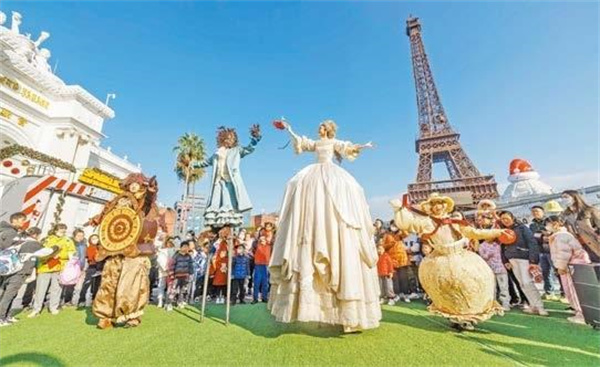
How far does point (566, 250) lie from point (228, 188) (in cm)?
545

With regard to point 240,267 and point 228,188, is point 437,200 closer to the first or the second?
point 228,188

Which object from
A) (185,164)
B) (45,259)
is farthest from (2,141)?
(185,164)

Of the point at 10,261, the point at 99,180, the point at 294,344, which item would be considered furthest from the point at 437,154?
the point at 10,261

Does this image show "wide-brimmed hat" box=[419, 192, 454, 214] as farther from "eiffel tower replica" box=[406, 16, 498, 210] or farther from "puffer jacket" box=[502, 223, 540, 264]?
"eiffel tower replica" box=[406, 16, 498, 210]

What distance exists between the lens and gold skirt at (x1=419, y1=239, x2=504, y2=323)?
291 cm

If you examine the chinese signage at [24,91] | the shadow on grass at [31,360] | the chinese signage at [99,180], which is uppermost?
the chinese signage at [24,91]

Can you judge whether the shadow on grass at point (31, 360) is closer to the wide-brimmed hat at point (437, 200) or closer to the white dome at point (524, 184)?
the wide-brimmed hat at point (437, 200)

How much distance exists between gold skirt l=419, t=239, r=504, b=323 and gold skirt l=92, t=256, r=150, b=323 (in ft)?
12.0

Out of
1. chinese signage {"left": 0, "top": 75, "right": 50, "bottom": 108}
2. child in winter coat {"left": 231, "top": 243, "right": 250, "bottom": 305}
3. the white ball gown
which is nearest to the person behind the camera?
the white ball gown

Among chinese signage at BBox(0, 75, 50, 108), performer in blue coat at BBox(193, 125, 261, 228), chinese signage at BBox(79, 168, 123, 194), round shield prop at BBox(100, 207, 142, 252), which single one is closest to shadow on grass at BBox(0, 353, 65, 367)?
round shield prop at BBox(100, 207, 142, 252)

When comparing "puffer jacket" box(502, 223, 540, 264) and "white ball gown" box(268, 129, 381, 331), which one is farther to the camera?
"puffer jacket" box(502, 223, 540, 264)

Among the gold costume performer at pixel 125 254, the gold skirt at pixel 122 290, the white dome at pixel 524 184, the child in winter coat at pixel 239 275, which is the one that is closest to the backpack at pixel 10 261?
the gold costume performer at pixel 125 254

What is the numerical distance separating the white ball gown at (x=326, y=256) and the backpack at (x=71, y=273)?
4.76 m

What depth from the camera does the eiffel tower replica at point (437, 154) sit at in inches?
1156
